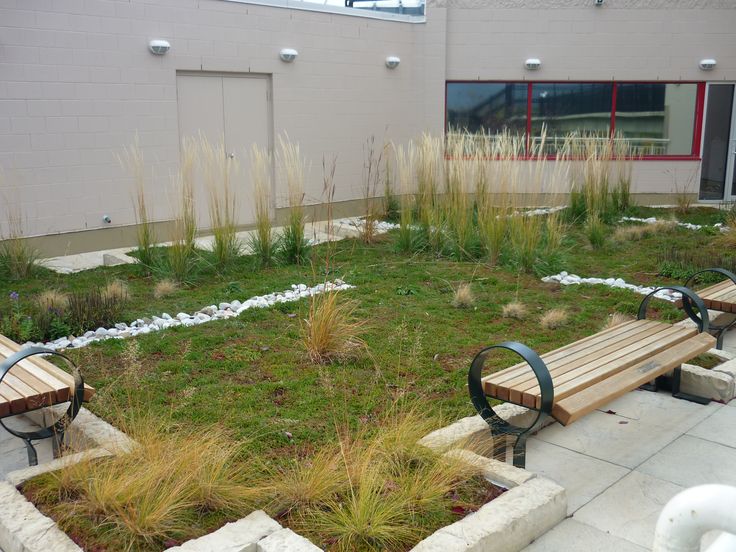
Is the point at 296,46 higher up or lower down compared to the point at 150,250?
higher up

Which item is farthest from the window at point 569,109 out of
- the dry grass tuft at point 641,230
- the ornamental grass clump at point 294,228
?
the ornamental grass clump at point 294,228

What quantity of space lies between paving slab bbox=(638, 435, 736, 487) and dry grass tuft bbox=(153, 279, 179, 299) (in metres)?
3.99

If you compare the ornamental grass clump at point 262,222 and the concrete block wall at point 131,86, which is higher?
the concrete block wall at point 131,86

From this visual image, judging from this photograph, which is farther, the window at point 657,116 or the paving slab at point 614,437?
the window at point 657,116

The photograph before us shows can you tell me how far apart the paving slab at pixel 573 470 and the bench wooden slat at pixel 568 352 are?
396 mm

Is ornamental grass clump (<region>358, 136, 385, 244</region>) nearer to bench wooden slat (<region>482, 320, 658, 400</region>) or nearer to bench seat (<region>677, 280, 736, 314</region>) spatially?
bench seat (<region>677, 280, 736, 314</region>)

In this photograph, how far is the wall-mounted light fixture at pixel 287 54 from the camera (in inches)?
368

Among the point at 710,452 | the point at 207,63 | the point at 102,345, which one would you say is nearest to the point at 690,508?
the point at 710,452

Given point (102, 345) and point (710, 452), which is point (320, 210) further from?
point (710, 452)

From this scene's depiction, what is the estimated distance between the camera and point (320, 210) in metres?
10.0

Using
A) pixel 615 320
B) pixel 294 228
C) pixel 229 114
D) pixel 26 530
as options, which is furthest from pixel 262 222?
pixel 26 530

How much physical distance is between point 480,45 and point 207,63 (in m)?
4.70

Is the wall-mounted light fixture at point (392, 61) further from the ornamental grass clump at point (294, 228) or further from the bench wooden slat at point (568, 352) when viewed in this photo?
the bench wooden slat at point (568, 352)

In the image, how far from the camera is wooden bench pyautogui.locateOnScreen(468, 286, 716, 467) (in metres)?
3.06
